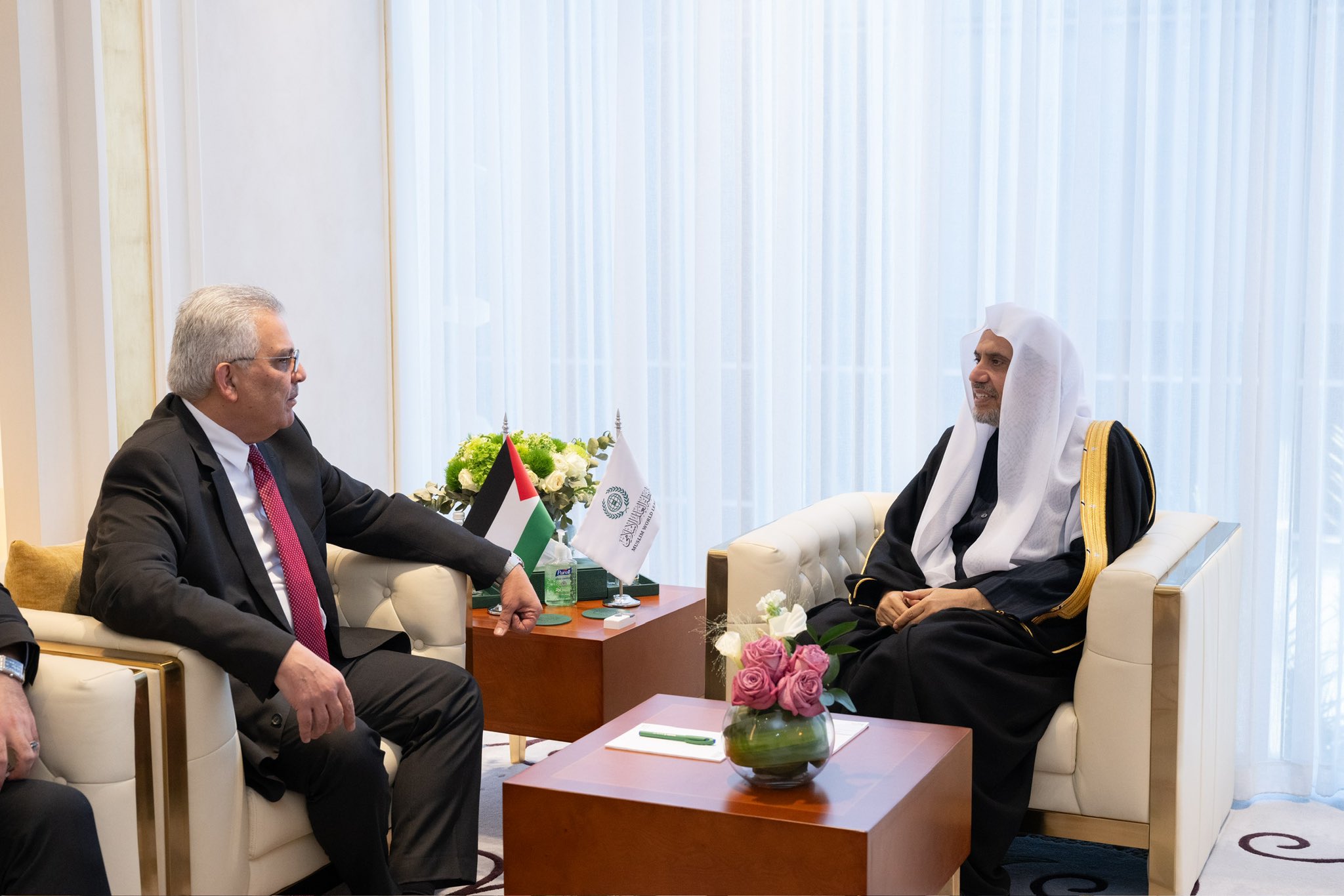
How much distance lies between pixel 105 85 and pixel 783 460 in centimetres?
253

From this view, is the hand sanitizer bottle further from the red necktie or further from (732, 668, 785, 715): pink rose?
(732, 668, 785, 715): pink rose

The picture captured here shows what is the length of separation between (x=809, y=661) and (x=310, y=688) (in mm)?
972

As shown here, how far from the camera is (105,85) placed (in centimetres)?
387

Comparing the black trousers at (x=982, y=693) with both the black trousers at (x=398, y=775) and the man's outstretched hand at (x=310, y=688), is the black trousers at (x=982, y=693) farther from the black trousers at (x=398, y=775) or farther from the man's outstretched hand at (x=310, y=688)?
the man's outstretched hand at (x=310, y=688)

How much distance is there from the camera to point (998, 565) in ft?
11.5

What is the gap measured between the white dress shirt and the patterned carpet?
769mm

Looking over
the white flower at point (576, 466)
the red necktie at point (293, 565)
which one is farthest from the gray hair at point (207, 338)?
the white flower at point (576, 466)

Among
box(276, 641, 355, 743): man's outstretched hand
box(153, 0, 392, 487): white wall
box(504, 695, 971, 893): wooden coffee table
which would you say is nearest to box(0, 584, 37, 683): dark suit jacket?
box(276, 641, 355, 743): man's outstretched hand

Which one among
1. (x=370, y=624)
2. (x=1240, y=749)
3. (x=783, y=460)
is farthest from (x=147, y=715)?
(x=1240, y=749)

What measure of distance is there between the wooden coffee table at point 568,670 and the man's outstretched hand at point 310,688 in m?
0.82

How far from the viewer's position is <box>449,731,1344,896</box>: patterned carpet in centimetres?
324

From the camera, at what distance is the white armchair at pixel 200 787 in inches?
95.5

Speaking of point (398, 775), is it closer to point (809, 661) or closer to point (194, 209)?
point (809, 661)

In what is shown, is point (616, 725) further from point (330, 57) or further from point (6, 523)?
point (330, 57)
